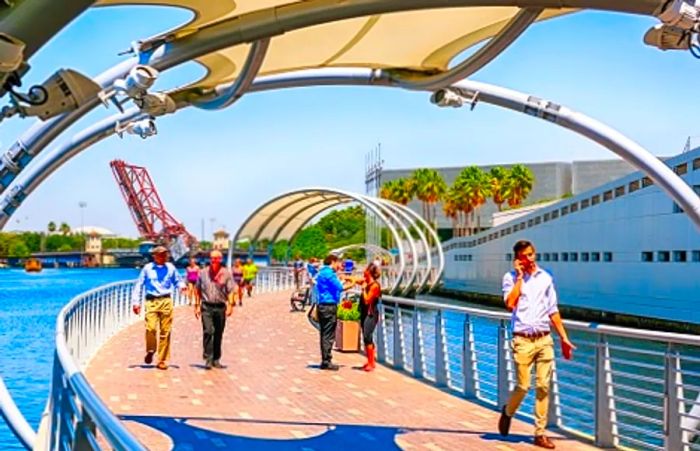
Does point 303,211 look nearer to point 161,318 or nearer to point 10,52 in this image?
point 161,318

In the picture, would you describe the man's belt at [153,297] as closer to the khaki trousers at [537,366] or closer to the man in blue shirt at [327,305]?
the man in blue shirt at [327,305]

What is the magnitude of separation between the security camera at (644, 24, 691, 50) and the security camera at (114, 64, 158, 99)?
3.54 meters

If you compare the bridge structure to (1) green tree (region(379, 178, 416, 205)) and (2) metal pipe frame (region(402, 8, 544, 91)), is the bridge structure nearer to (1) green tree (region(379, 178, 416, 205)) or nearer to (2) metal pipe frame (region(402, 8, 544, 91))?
(2) metal pipe frame (region(402, 8, 544, 91))

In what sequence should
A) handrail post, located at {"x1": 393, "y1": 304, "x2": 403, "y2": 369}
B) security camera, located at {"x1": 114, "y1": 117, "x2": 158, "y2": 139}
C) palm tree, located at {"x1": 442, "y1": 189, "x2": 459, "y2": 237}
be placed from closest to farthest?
security camera, located at {"x1": 114, "y1": 117, "x2": 158, "y2": 139} < handrail post, located at {"x1": 393, "y1": 304, "x2": 403, "y2": 369} < palm tree, located at {"x1": 442, "y1": 189, "x2": 459, "y2": 237}

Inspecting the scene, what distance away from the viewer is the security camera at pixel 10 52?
418 centimetres

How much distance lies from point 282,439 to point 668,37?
462 centimetres

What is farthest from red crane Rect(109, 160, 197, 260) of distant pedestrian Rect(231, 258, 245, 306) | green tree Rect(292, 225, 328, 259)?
distant pedestrian Rect(231, 258, 245, 306)

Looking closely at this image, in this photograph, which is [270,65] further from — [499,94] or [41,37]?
[41,37]

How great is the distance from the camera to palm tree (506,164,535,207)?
81.9 meters

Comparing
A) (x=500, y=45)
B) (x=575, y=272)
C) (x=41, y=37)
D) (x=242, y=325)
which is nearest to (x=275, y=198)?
(x=575, y=272)

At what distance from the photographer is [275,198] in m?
40.7

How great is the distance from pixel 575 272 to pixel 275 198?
13.2 meters

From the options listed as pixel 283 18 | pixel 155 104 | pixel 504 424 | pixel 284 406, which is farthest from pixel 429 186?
pixel 283 18

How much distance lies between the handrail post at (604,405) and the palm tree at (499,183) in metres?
75.5
